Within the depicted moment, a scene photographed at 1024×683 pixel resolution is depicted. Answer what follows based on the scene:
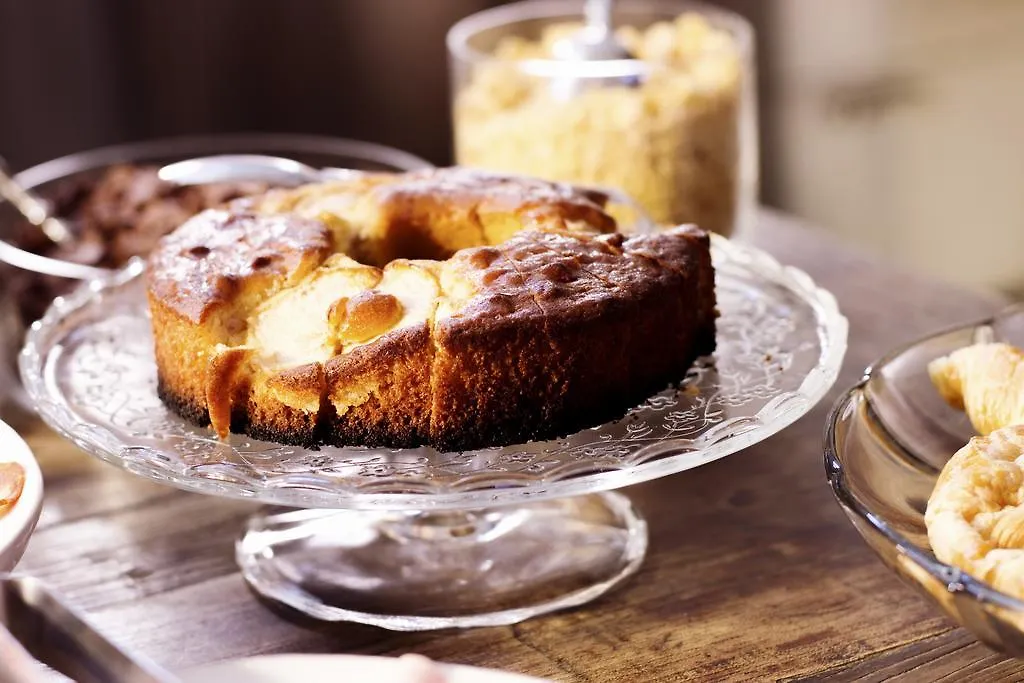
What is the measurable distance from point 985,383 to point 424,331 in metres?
0.36

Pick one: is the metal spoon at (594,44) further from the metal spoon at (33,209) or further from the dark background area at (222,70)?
the dark background area at (222,70)

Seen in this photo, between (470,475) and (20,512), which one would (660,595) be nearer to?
(470,475)

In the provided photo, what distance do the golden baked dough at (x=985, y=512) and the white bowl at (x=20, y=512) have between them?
473 millimetres

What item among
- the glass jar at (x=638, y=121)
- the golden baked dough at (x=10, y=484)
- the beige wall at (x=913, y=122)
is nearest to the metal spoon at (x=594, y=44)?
the glass jar at (x=638, y=121)

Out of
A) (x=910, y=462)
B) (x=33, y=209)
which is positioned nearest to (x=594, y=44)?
(x=33, y=209)

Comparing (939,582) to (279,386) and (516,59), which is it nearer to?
(279,386)

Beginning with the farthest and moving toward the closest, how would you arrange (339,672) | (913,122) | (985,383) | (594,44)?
(913,122)
(594,44)
(985,383)
(339,672)

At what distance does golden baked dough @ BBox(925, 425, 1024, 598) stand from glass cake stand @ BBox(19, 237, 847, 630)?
12 cm

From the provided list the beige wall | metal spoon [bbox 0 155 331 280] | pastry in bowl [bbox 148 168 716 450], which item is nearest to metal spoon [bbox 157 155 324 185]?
metal spoon [bbox 0 155 331 280]

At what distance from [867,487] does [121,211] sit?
0.84 m

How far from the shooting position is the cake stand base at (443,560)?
834 millimetres

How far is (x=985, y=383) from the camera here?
2.71 feet

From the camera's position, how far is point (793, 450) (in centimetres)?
103

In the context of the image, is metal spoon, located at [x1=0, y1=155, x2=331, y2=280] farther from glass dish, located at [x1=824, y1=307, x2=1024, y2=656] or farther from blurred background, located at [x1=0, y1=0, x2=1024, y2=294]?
blurred background, located at [x1=0, y1=0, x2=1024, y2=294]
